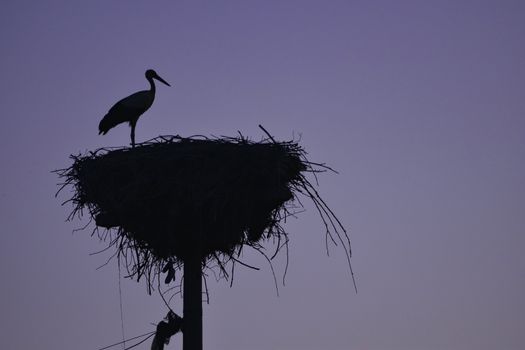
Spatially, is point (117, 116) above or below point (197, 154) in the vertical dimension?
above

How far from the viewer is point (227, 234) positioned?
6.07 metres

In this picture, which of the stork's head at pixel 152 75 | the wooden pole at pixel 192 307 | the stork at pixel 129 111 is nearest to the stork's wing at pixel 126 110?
the stork at pixel 129 111

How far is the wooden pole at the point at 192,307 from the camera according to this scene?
230 inches

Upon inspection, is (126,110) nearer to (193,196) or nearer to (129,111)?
(129,111)

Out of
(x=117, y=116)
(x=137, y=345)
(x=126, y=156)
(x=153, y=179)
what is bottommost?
(x=137, y=345)

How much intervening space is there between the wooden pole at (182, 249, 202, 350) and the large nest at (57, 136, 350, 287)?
0.17 m

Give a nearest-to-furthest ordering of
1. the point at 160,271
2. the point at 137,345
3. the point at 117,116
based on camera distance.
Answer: the point at 137,345 → the point at 160,271 → the point at 117,116

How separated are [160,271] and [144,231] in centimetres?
43

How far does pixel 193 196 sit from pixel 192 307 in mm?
906

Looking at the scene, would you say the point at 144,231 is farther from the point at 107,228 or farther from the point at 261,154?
the point at 261,154

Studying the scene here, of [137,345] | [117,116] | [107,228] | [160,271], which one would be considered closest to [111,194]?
[107,228]

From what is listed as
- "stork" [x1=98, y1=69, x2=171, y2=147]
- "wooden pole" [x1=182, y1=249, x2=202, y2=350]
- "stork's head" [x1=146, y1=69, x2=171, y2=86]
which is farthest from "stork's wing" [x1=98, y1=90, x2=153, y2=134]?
"wooden pole" [x1=182, y1=249, x2=202, y2=350]

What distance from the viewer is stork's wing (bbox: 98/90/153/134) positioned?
32.2 feet

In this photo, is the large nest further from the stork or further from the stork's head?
the stork's head
